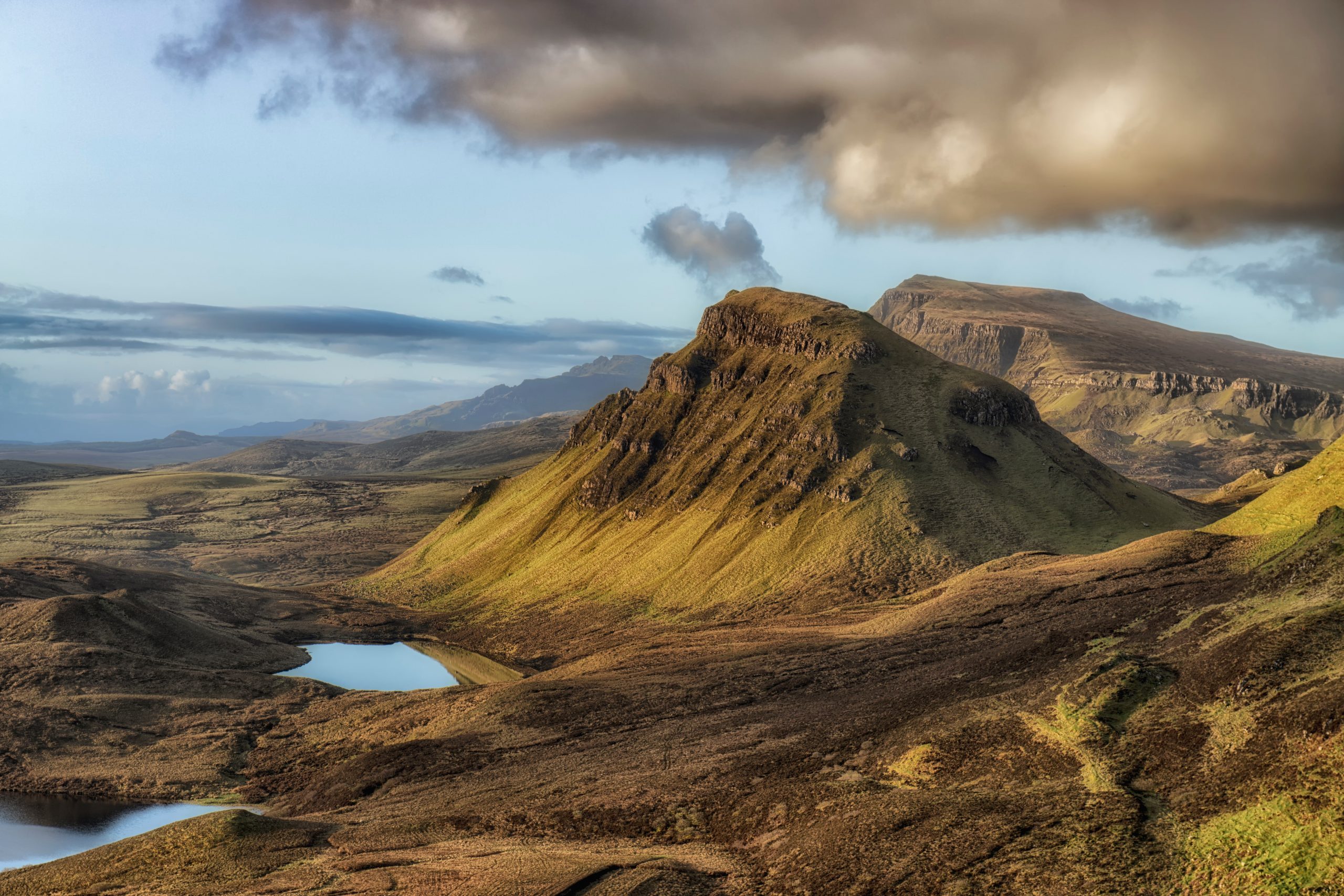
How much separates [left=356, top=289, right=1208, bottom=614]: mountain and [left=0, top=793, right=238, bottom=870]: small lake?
231 feet

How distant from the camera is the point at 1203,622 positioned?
62.6 m

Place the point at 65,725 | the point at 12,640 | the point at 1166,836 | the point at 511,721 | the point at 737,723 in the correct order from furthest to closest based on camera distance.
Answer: the point at 12,640, the point at 65,725, the point at 511,721, the point at 737,723, the point at 1166,836

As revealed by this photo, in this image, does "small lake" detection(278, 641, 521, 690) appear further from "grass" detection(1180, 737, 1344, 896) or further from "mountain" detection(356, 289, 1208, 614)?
"grass" detection(1180, 737, 1344, 896)

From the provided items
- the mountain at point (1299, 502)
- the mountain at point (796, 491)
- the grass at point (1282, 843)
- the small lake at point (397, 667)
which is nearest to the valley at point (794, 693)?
the grass at point (1282, 843)

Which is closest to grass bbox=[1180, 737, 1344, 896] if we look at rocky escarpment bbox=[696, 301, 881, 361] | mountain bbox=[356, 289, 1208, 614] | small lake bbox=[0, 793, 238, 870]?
small lake bbox=[0, 793, 238, 870]

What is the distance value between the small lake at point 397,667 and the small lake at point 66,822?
130 ft

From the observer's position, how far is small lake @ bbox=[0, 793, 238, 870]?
6469cm

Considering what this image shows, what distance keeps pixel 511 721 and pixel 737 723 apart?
19.7 metres

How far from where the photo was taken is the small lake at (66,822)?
64.7m

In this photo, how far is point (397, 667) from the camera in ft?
435

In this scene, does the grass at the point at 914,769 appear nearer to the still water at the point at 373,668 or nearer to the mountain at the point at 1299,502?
the mountain at the point at 1299,502

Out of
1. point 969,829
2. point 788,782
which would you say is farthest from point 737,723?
point 969,829

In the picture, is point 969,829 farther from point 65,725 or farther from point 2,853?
point 65,725

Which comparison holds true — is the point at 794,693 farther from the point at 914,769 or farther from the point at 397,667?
the point at 397,667
